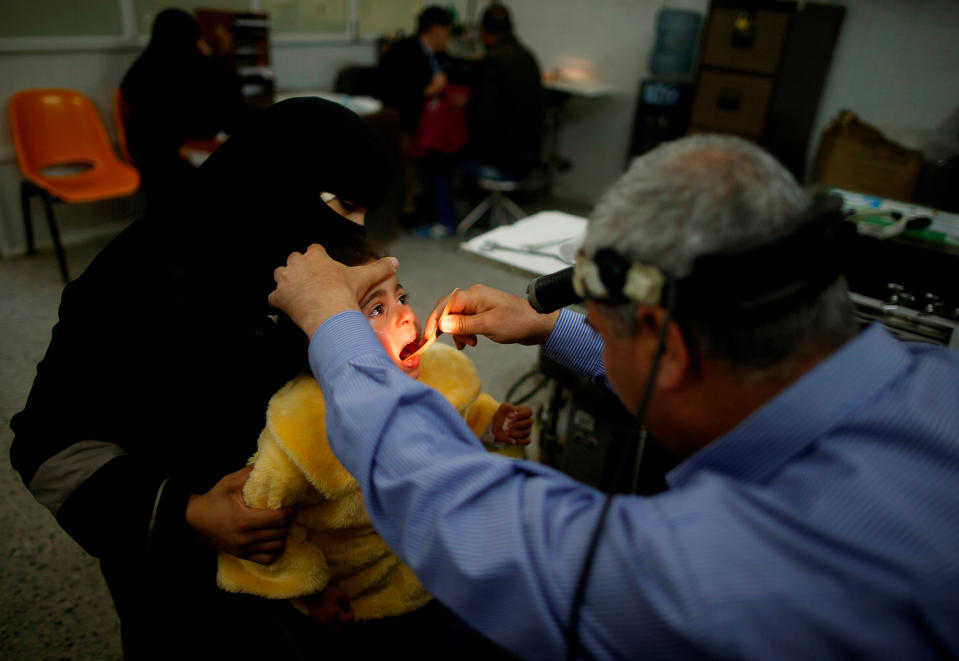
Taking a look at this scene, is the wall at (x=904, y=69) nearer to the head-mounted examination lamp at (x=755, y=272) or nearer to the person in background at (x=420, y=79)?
the person in background at (x=420, y=79)

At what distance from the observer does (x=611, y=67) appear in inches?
206

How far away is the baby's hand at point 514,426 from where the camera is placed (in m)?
1.43

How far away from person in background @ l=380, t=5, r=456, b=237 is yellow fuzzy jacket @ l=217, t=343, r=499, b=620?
3.72 metres

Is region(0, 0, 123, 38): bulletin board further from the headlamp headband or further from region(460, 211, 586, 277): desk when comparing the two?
the headlamp headband

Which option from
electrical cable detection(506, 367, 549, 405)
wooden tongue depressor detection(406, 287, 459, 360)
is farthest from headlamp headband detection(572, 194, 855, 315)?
electrical cable detection(506, 367, 549, 405)

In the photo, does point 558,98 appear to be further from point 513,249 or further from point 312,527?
point 312,527

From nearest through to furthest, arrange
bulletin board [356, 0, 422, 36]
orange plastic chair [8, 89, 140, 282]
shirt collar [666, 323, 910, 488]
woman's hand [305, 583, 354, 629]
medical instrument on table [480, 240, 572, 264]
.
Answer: shirt collar [666, 323, 910, 488] → woman's hand [305, 583, 354, 629] → medical instrument on table [480, 240, 572, 264] → orange plastic chair [8, 89, 140, 282] → bulletin board [356, 0, 422, 36]

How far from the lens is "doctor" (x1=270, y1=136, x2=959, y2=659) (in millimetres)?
570

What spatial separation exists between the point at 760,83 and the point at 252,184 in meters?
3.91

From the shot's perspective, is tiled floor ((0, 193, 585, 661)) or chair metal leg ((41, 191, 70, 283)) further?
chair metal leg ((41, 191, 70, 283))

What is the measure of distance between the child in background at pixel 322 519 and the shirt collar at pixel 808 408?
2.21ft

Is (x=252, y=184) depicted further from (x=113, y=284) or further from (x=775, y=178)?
(x=775, y=178)

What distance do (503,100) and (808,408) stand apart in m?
3.92

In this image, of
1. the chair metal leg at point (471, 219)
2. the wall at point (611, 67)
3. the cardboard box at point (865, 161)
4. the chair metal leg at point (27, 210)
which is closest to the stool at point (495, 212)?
the chair metal leg at point (471, 219)
